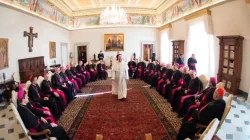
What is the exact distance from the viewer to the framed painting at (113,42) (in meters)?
18.1

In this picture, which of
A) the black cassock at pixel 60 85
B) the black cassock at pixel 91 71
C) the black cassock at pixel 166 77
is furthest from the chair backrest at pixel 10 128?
the black cassock at pixel 91 71

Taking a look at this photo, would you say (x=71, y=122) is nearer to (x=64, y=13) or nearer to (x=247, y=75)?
(x=247, y=75)

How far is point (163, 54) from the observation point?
17328 mm

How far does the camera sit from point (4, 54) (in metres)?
7.70

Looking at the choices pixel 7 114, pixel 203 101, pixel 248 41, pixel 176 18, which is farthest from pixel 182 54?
pixel 7 114

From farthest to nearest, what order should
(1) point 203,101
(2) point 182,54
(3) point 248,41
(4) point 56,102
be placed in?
(2) point 182,54 → (3) point 248,41 → (4) point 56,102 → (1) point 203,101

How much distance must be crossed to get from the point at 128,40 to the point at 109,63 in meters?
2.97

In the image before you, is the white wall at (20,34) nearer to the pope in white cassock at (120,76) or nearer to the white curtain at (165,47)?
the pope in white cassock at (120,76)

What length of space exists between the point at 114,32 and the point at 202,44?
32.2 feet

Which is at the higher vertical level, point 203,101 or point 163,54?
point 163,54

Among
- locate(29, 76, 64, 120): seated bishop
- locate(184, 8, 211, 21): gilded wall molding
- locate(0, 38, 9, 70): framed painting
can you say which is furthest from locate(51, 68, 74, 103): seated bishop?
locate(184, 8, 211, 21): gilded wall molding

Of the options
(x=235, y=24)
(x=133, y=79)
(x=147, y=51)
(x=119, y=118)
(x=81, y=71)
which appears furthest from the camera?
(x=147, y=51)

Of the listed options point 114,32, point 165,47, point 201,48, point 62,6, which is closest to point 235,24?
point 201,48

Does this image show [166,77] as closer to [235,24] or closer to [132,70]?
[235,24]
